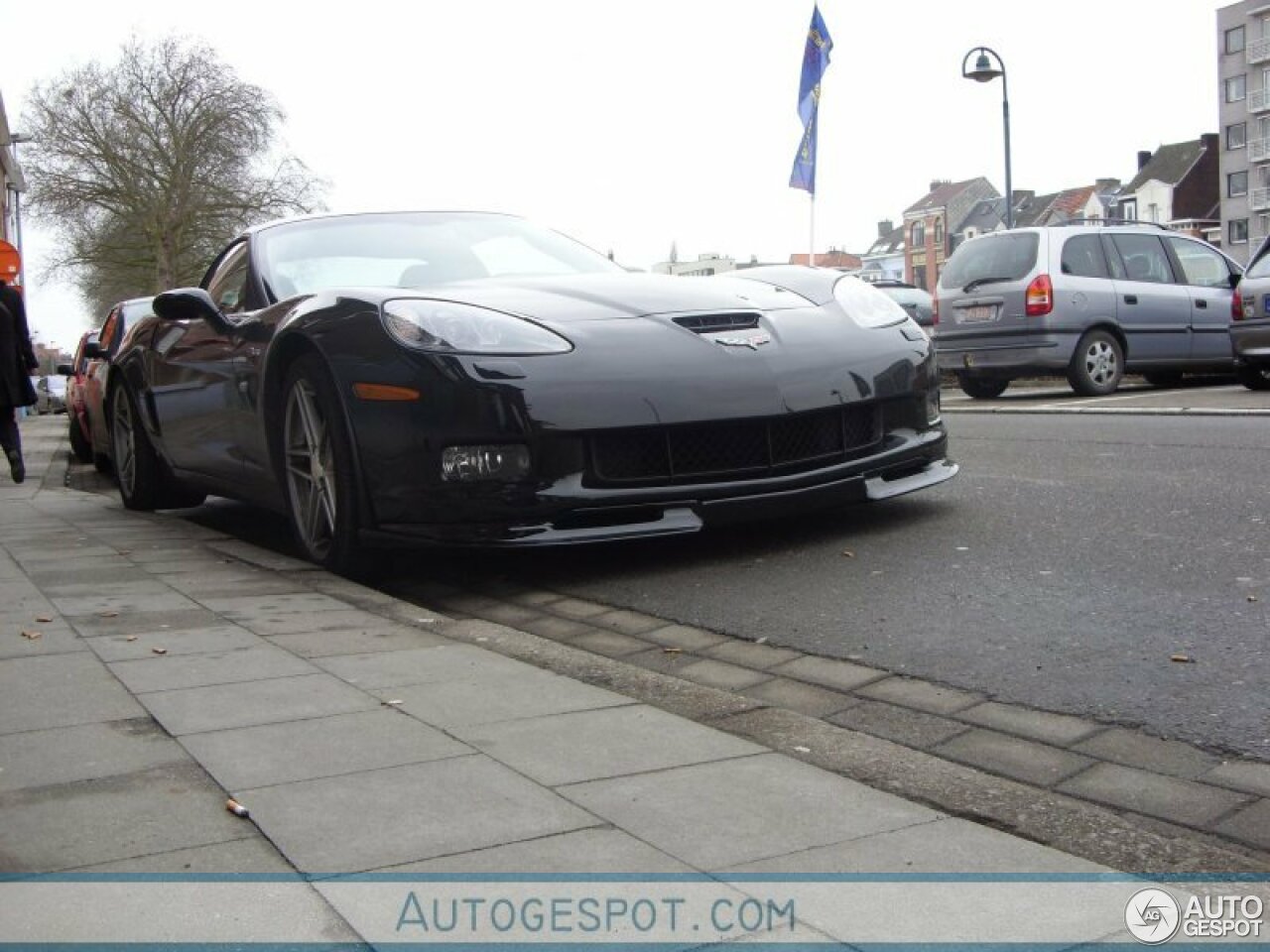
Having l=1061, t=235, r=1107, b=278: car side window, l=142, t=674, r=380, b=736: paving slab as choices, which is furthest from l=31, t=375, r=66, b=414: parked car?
l=142, t=674, r=380, b=736: paving slab

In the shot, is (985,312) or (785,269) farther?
(985,312)

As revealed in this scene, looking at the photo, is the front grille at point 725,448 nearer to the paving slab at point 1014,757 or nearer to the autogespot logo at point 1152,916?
the paving slab at point 1014,757

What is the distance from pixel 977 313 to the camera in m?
13.9

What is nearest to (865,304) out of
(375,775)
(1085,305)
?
(375,775)

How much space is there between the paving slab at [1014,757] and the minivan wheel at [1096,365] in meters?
11.0

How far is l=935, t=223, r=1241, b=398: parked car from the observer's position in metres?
13.4

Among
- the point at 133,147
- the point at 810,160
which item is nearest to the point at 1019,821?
the point at 810,160

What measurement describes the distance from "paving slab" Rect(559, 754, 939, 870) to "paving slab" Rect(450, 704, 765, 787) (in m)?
0.06

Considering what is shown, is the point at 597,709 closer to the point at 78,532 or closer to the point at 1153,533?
the point at 1153,533

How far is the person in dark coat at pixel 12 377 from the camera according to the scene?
34.0ft

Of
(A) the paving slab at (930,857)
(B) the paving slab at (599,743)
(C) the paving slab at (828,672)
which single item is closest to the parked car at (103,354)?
(C) the paving slab at (828,672)

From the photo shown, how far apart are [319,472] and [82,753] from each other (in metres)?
2.43

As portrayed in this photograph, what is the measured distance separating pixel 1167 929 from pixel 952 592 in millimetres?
2382

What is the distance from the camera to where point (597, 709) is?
3.14 metres
